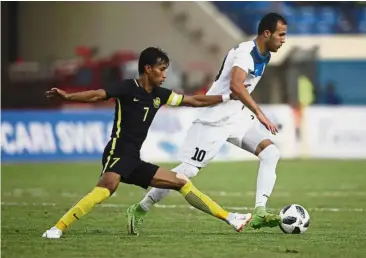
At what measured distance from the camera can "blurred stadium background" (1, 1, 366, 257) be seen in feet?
64.7

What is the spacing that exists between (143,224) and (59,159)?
43.8 ft

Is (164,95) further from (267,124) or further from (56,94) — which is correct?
(56,94)

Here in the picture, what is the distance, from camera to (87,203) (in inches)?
391

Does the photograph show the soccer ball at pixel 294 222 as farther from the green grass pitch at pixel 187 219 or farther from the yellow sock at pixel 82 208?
the yellow sock at pixel 82 208

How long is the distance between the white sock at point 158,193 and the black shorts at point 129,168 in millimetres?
763

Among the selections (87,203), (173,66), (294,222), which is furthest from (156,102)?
(173,66)

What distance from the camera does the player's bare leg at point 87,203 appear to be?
9.94 metres

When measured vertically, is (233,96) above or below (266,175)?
above

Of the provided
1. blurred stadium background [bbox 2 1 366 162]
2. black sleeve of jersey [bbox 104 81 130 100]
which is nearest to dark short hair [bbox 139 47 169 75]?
black sleeve of jersey [bbox 104 81 130 100]

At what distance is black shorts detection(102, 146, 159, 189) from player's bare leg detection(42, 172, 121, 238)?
0.07 meters

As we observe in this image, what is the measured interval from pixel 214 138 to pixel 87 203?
1.92 metres

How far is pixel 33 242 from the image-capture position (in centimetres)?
966

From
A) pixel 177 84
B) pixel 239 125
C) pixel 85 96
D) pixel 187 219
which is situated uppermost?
pixel 85 96

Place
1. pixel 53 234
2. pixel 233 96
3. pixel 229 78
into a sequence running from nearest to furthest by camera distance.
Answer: pixel 53 234 < pixel 233 96 < pixel 229 78
